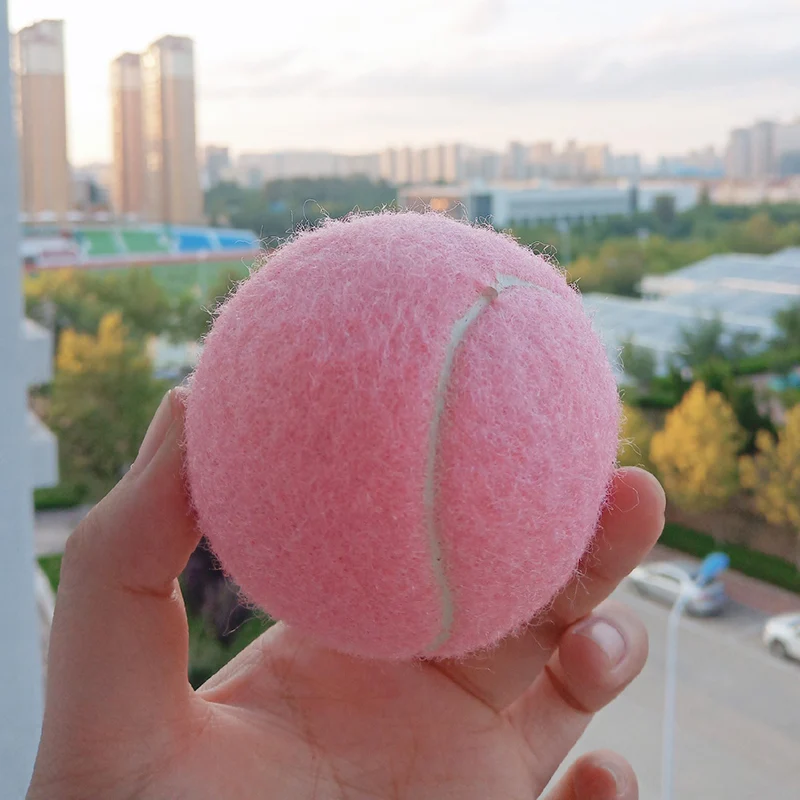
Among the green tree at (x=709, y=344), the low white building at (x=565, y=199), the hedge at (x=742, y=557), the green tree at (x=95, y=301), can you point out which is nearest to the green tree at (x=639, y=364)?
the green tree at (x=709, y=344)

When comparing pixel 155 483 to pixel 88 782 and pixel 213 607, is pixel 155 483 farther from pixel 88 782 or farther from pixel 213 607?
pixel 213 607

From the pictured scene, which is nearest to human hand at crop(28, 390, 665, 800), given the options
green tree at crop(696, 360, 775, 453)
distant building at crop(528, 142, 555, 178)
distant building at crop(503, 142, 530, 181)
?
green tree at crop(696, 360, 775, 453)

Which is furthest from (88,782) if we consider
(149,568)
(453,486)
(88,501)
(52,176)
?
(52,176)

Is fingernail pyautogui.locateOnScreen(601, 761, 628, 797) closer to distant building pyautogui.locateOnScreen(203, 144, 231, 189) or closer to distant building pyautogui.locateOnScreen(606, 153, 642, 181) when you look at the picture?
distant building pyautogui.locateOnScreen(203, 144, 231, 189)

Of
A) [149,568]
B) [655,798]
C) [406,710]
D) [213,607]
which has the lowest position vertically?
[655,798]

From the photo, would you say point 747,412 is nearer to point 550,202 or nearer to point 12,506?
point 12,506

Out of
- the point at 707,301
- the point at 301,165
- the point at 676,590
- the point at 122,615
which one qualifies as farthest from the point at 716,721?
the point at 301,165
